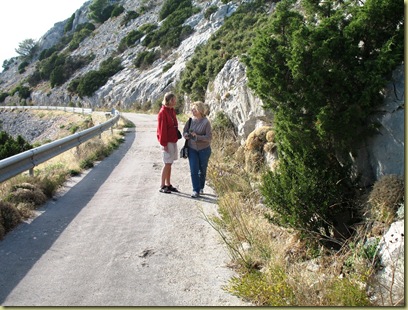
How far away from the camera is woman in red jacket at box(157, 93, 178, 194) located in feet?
27.7

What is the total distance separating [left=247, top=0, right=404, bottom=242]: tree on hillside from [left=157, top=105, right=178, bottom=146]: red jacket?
3101 millimetres

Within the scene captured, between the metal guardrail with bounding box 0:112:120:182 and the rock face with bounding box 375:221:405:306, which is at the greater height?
the metal guardrail with bounding box 0:112:120:182

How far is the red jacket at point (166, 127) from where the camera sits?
27.8 feet

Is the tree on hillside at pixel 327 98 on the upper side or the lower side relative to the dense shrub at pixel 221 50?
lower

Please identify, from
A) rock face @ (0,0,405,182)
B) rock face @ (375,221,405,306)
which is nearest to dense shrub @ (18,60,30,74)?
rock face @ (0,0,405,182)

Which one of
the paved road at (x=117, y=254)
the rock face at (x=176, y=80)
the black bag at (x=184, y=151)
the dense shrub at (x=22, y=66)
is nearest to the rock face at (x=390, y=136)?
the rock face at (x=176, y=80)

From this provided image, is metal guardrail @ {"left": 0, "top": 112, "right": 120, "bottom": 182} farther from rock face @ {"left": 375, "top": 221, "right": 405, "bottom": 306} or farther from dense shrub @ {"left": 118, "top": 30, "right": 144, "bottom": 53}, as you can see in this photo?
dense shrub @ {"left": 118, "top": 30, "right": 144, "bottom": 53}

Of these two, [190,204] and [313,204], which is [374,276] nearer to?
[313,204]

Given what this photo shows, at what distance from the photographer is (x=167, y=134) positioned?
28.1 feet

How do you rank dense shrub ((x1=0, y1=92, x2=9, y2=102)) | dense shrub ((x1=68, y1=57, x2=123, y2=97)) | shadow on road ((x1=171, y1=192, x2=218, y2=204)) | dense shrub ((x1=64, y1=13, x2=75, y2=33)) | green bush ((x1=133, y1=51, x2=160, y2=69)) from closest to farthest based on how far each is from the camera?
shadow on road ((x1=171, y1=192, x2=218, y2=204)) < green bush ((x1=133, y1=51, x2=160, y2=69)) < dense shrub ((x1=68, y1=57, x2=123, y2=97)) < dense shrub ((x1=0, y1=92, x2=9, y2=102)) < dense shrub ((x1=64, y1=13, x2=75, y2=33))

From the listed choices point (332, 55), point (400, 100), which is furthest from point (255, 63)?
point (400, 100)

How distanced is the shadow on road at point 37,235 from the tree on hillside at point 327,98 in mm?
3053

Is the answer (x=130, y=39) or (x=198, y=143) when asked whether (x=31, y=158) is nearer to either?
(x=198, y=143)

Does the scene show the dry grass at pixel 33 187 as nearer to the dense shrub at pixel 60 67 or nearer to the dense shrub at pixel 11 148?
the dense shrub at pixel 11 148
